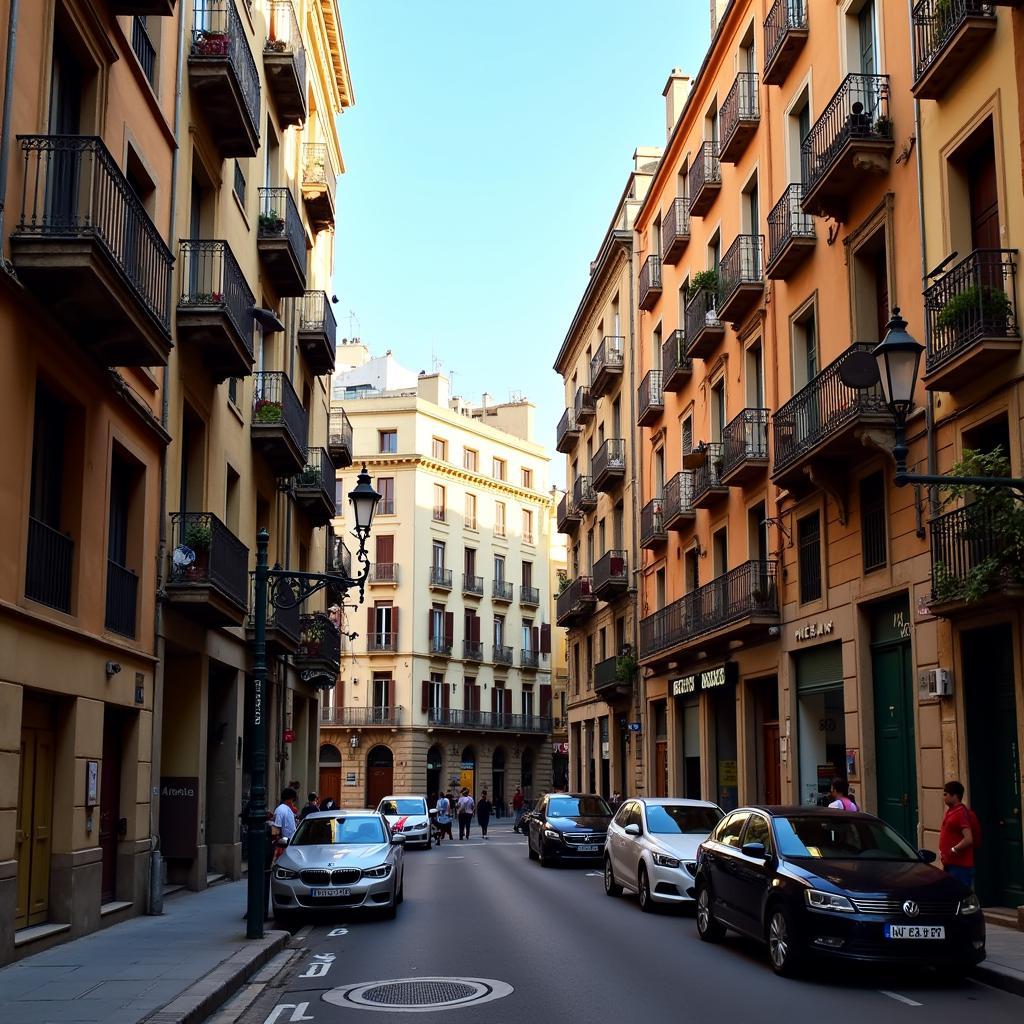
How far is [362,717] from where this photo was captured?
213ft

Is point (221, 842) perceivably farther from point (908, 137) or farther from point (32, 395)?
point (908, 137)

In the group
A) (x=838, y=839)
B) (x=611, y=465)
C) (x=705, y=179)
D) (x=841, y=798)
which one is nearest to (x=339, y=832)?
(x=841, y=798)

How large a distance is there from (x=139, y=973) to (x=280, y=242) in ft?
57.0

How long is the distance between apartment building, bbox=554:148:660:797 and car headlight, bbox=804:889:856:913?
86.1ft

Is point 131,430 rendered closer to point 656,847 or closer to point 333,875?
point 333,875

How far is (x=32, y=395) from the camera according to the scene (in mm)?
12930

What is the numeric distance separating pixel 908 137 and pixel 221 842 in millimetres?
16584

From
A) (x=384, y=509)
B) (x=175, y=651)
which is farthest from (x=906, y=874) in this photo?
(x=384, y=509)

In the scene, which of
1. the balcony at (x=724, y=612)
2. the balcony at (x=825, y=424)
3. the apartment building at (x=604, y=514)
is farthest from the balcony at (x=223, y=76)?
the apartment building at (x=604, y=514)

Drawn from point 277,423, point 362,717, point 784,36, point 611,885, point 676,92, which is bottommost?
point 611,885

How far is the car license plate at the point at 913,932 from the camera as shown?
426 inches

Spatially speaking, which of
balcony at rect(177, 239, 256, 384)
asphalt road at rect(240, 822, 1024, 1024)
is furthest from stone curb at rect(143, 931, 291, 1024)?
balcony at rect(177, 239, 256, 384)

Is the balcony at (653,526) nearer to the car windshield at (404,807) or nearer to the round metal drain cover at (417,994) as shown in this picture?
the car windshield at (404,807)

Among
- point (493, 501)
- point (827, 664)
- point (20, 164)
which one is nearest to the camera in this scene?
point (20, 164)
